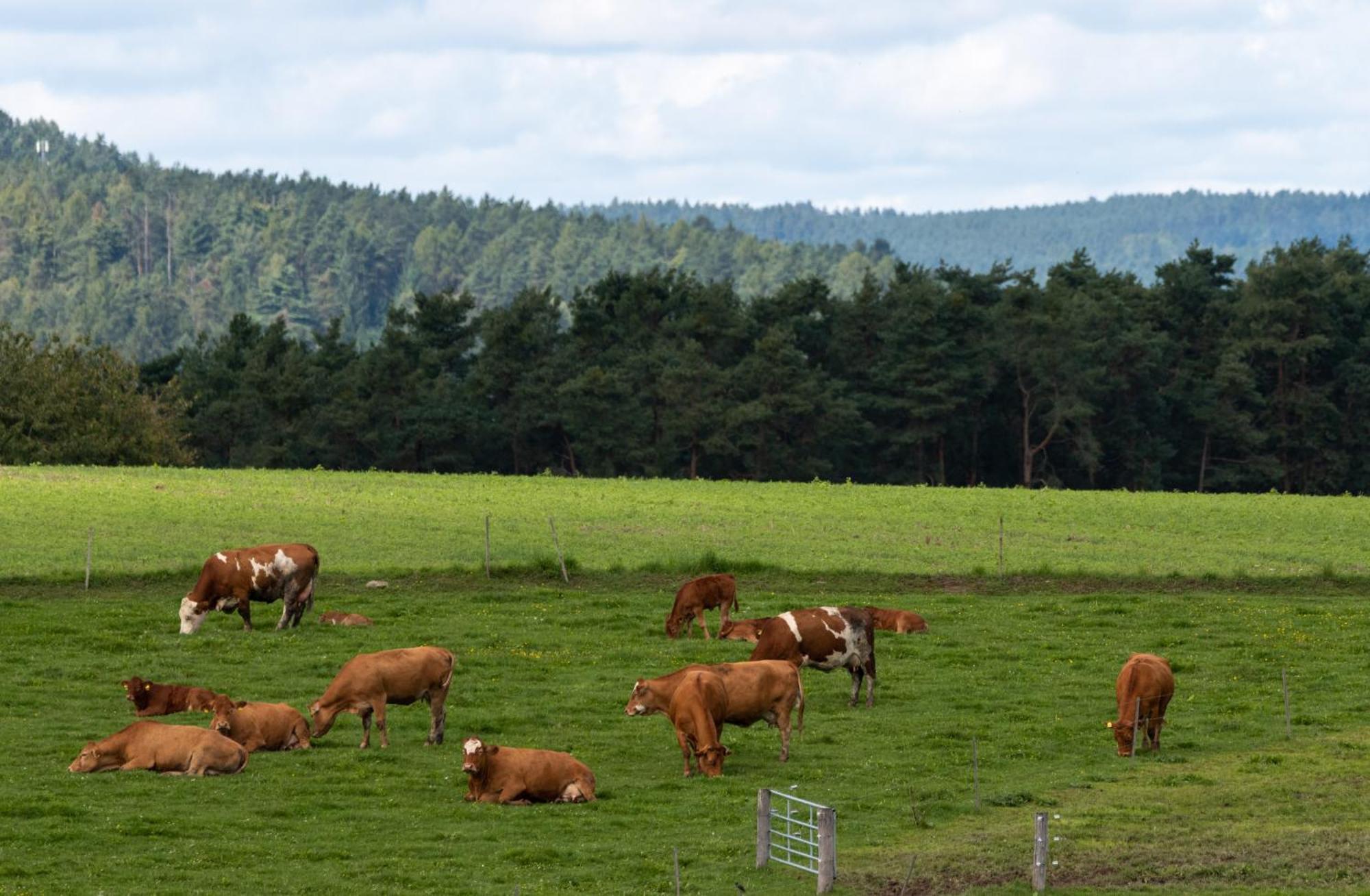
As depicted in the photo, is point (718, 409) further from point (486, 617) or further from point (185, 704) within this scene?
point (185, 704)

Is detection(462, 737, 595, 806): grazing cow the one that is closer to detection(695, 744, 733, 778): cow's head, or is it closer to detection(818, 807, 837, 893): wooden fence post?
detection(695, 744, 733, 778): cow's head

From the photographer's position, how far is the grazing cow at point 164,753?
85.0 ft

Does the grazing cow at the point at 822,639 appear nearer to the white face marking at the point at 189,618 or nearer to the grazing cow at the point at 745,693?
the grazing cow at the point at 745,693

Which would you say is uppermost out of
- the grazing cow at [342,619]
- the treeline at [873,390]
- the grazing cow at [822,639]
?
the treeline at [873,390]

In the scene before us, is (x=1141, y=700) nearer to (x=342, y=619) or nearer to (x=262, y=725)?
(x=262, y=725)

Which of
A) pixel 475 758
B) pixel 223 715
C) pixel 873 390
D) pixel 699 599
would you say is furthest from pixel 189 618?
pixel 873 390

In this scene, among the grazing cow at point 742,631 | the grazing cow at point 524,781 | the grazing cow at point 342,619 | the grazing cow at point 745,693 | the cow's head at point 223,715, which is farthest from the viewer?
the grazing cow at point 342,619

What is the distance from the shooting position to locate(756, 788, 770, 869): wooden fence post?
20719mm

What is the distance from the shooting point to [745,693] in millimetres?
26953

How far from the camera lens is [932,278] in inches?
5022

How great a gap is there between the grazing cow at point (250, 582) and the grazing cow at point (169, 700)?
8.53 meters

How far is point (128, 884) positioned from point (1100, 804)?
12.3 meters

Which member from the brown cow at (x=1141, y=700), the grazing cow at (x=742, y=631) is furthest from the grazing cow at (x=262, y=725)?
the brown cow at (x=1141, y=700)

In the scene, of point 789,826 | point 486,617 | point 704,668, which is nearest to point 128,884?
point 789,826
